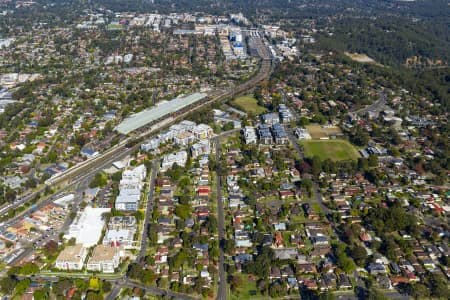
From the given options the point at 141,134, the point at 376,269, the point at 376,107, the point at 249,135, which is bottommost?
the point at 141,134

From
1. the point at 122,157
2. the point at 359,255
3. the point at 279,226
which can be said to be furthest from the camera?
the point at 122,157

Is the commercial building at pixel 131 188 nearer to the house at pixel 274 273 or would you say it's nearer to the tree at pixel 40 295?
the tree at pixel 40 295

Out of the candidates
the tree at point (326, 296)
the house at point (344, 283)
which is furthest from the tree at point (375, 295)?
the tree at point (326, 296)

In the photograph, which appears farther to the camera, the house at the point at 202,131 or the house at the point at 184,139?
the house at the point at 202,131

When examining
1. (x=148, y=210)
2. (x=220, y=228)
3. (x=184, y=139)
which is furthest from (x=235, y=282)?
(x=184, y=139)

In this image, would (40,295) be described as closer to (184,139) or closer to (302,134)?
(184,139)

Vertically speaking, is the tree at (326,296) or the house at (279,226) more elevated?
the tree at (326,296)

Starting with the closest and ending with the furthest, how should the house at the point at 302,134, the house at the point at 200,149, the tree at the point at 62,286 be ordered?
the tree at the point at 62,286
the house at the point at 200,149
the house at the point at 302,134

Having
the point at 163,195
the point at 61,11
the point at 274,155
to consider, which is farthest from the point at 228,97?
the point at 61,11
